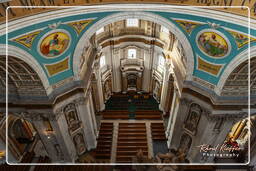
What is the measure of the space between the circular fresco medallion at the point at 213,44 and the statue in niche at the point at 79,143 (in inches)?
451

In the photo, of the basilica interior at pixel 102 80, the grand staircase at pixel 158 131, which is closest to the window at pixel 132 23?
the basilica interior at pixel 102 80

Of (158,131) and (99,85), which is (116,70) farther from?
(158,131)

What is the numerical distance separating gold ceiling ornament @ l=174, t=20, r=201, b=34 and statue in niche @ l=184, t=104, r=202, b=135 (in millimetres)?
5604

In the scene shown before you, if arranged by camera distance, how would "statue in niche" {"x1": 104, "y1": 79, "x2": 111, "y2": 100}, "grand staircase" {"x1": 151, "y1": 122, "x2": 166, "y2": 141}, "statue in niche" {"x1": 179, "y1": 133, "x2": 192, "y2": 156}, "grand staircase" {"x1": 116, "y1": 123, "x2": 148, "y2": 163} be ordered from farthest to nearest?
"statue in niche" {"x1": 104, "y1": 79, "x2": 111, "y2": 100} < "grand staircase" {"x1": 151, "y1": 122, "x2": 166, "y2": 141} < "grand staircase" {"x1": 116, "y1": 123, "x2": 148, "y2": 163} < "statue in niche" {"x1": 179, "y1": 133, "x2": 192, "y2": 156}

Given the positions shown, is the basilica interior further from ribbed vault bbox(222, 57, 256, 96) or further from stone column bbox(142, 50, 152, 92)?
stone column bbox(142, 50, 152, 92)

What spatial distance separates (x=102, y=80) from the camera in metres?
23.3

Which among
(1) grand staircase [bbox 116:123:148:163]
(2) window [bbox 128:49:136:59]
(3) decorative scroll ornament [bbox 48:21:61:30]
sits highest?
(3) decorative scroll ornament [bbox 48:21:61:30]

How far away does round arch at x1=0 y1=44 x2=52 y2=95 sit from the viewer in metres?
9.66

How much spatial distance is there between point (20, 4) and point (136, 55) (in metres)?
16.2

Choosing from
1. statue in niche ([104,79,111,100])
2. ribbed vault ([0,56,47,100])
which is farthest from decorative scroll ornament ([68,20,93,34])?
statue in niche ([104,79,111,100])

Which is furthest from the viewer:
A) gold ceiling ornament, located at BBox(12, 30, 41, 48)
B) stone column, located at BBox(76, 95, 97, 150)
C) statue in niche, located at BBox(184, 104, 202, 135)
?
stone column, located at BBox(76, 95, 97, 150)

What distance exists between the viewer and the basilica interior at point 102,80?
9.93m

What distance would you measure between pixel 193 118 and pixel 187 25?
717 cm

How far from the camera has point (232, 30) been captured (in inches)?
396
